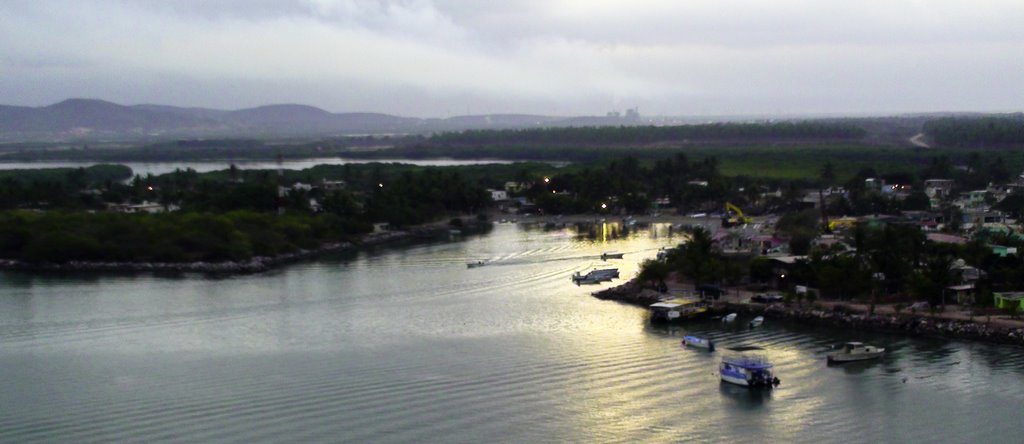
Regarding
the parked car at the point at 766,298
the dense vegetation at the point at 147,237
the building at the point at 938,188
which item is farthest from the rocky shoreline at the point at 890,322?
the building at the point at 938,188

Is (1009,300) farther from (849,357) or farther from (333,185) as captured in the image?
(333,185)

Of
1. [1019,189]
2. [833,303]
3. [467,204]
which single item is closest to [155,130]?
[467,204]

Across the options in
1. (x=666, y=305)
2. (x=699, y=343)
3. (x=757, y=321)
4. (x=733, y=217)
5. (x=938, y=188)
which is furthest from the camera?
(x=938, y=188)

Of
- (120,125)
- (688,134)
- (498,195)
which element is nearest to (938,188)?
(498,195)

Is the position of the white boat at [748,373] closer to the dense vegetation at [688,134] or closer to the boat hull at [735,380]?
the boat hull at [735,380]

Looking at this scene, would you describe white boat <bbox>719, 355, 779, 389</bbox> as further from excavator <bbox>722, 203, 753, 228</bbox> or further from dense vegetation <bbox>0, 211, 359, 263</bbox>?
excavator <bbox>722, 203, 753, 228</bbox>

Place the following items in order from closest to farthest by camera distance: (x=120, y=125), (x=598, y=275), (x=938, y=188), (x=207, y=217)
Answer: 1. (x=598, y=275)
2. (x=207, y=217)
3. (x=938, y=188)
4. (x=120, y=125)
